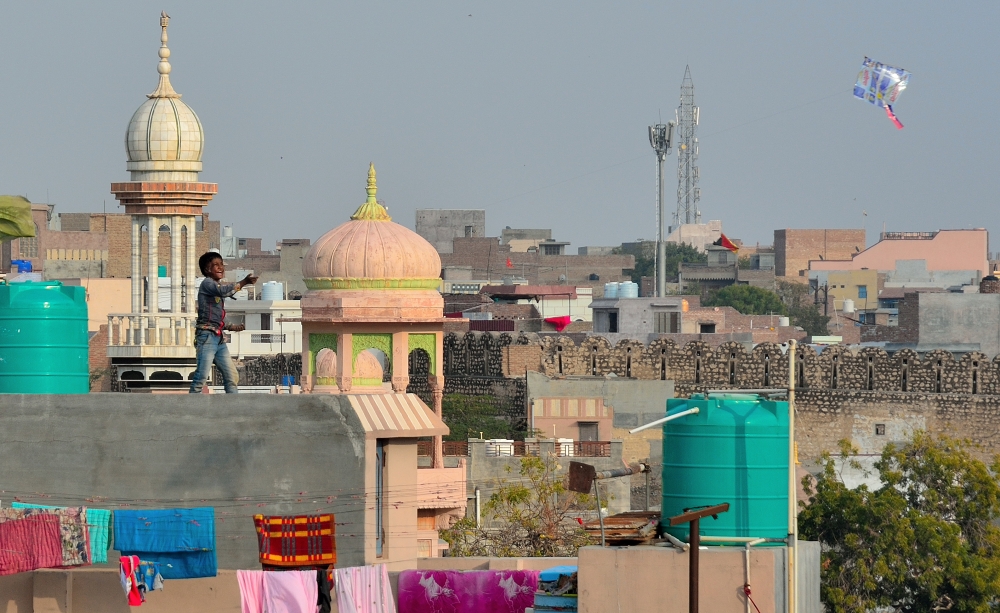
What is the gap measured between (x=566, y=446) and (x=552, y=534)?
6.49 meters

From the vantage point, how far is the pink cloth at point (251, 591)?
9.01 metres

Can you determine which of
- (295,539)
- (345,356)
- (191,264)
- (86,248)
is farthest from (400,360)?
(86,248)

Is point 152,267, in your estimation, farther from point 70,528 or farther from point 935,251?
point 935,251

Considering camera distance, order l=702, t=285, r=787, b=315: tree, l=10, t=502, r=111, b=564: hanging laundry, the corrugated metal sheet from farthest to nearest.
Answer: l=702, t=285, r=787, b=315: tree, the corrugated metal sheet, l=10, t=502, r=111, b=564: hanging laundry

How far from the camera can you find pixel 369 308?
1922 centimetres

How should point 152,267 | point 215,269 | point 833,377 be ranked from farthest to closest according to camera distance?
point 833,377
point 152,267
point 215,269

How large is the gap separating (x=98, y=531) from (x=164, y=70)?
12.6 meters

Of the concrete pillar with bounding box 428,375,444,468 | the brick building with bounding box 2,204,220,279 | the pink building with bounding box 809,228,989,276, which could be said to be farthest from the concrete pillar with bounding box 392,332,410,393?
the pink building with bounding box 809,228,989,276

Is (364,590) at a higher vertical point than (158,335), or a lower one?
lower

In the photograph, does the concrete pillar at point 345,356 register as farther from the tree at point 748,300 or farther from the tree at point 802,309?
the tree at point 748,300

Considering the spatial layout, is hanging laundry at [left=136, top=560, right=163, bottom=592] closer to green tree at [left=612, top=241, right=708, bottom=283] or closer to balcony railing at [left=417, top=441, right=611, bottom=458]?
balcony railing at [left=417, top=441, right=611, bottom=458]

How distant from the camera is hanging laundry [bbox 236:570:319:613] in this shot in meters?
8.98

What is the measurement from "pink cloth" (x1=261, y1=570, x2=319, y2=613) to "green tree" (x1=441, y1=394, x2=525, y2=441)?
20.9 meters

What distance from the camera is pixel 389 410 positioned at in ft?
31.9
